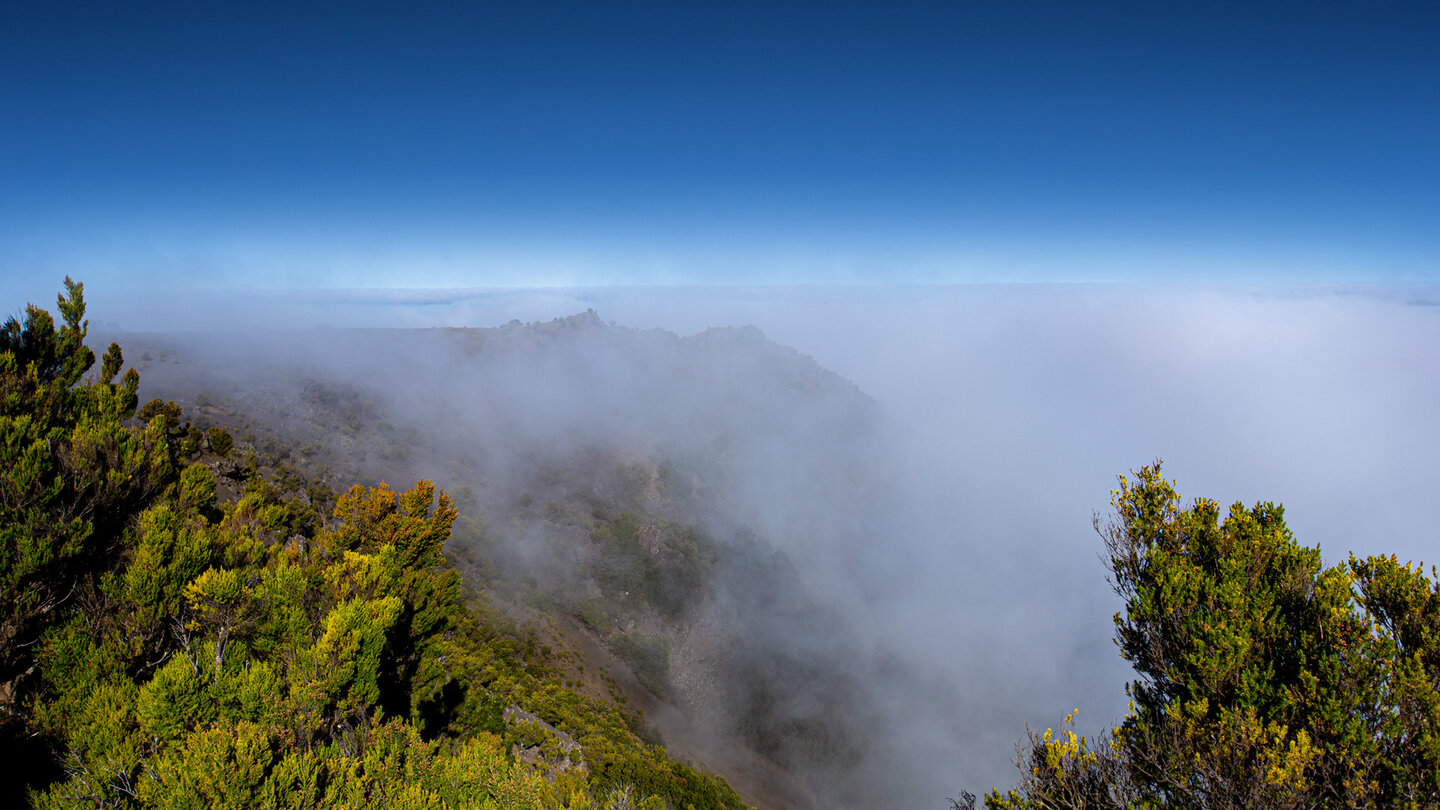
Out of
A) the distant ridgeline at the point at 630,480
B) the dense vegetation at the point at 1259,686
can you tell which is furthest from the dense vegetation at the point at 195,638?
the distant ridgeline at the point at 630,480

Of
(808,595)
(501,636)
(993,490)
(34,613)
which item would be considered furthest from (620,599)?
(993,490)

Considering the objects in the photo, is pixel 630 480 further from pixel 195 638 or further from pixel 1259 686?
pixel 1259 686

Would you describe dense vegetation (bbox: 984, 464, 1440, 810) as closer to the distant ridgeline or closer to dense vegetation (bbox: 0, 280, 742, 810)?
dense vegetation (bbox: 0, 280, 742, 810)

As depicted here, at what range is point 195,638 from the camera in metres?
10.2

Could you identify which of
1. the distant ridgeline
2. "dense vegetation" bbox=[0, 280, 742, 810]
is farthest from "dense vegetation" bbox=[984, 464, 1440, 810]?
the distant ridgeline

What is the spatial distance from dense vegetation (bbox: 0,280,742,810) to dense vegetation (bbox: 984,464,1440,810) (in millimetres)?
8469

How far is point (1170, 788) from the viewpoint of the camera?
8438 millimetres

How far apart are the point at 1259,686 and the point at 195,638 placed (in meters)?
18.6

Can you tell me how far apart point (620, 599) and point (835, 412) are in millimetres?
74139

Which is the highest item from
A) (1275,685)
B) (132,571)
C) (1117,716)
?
(132,571)

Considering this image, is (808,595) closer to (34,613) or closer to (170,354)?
(34,613)

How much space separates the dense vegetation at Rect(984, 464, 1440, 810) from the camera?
730 cm

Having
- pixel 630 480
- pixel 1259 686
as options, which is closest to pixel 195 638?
pixel 1259 686

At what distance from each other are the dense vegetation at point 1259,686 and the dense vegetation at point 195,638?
847 centimetres
